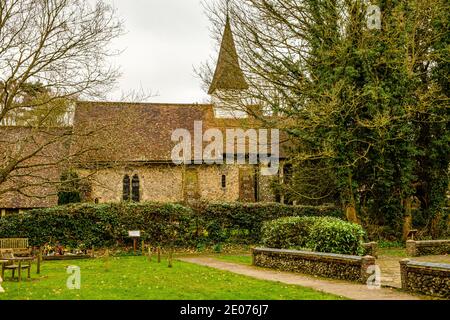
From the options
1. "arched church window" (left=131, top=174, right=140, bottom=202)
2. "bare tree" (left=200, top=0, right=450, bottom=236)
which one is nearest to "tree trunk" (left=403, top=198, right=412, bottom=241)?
"bare tree" (left=200, top=0, right=450, bottom=236)

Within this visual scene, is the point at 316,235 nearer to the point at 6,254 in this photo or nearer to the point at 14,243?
the point at 6,254

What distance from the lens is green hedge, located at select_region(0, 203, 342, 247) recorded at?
2442cm

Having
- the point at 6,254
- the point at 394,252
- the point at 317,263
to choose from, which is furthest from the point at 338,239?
Answer: the point at 6,254

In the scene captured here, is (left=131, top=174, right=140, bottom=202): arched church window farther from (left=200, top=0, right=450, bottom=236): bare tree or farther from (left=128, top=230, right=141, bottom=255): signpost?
(left=200, top=0, right=450, bottom=236): bare tree

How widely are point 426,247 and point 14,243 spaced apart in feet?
58.5

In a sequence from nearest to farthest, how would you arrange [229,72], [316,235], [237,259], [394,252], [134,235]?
1. [316,235]
2. [237,259]
3. [394,252]
4. [134,235]
5. [229,72]

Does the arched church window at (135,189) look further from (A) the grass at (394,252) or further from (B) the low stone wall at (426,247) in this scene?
(B) the low stone wall at (426,247)

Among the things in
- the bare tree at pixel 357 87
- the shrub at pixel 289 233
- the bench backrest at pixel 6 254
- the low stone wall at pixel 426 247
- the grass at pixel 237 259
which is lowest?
the grass at pixel 237 259

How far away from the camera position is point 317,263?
627 inches

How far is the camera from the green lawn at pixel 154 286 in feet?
38.8

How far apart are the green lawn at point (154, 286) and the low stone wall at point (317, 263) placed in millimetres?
2094

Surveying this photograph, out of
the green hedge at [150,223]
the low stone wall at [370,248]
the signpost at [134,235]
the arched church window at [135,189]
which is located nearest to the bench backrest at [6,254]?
the green hedge at [150,223]

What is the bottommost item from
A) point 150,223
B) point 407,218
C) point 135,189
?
point 150,223
